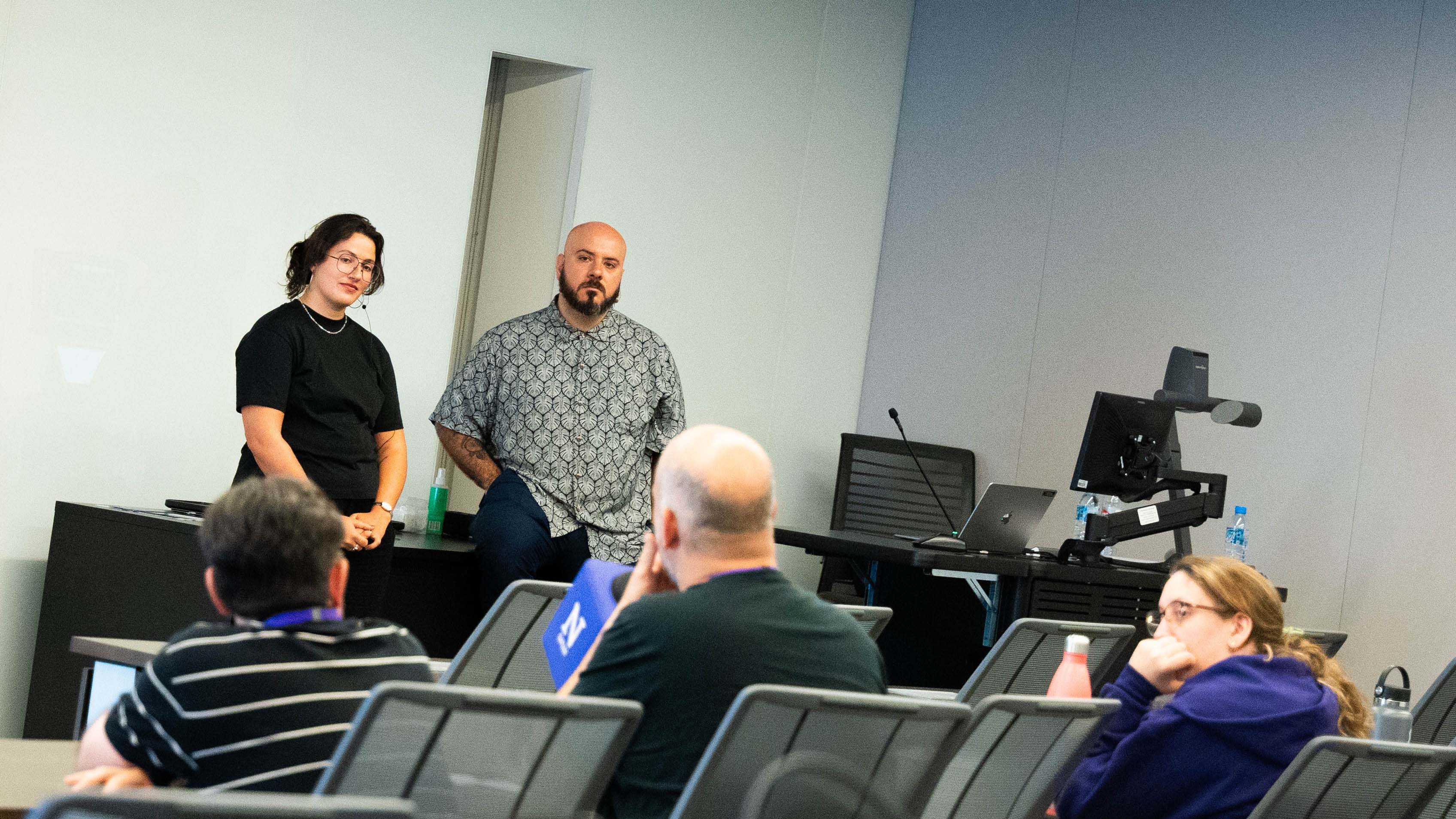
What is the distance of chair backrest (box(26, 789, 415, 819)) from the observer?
1133mm

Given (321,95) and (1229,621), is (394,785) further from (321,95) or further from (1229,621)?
(321,95)

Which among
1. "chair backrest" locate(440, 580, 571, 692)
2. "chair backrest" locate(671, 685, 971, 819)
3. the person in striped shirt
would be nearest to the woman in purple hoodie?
"chair backrest" locate(671, 685, 971, 819)

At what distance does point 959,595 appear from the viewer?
16.5ft

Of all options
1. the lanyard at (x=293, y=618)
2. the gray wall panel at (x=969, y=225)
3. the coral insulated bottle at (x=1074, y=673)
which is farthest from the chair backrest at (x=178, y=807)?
the gray wall panel at (x=969, y=225)

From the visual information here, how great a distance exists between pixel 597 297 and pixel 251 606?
2.99 meters

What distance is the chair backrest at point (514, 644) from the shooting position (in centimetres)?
238

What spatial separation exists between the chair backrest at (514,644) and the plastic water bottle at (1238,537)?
333cm

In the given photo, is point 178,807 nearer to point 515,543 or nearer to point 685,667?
point 685,667

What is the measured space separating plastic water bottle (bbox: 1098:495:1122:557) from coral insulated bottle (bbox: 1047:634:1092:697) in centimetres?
259

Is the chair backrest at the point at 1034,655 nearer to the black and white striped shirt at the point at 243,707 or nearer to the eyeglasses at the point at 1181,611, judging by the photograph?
the eyeglasses at the point at 1181,611

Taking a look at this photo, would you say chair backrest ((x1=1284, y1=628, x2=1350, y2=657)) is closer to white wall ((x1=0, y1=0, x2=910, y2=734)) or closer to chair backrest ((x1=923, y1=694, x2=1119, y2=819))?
chair backrest ((x1=923, y1=694, x2=1119, y2=819))

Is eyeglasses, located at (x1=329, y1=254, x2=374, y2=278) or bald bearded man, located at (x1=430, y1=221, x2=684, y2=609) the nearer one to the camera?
eyeglasses, located at (x1=329, y1=254, x2=374, y2=278)

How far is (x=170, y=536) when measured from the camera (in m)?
3.96

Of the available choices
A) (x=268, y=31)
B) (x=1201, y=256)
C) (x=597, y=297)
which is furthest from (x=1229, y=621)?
(x=268, y=31)
